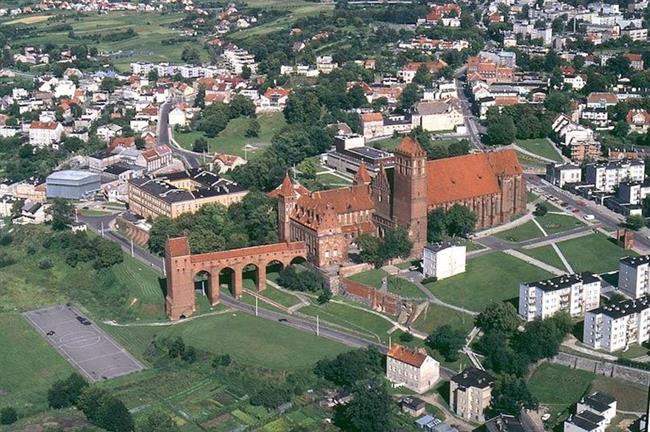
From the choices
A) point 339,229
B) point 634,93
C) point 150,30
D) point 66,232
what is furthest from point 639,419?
point 150,30

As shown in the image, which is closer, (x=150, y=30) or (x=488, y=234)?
(x=488, y=234)

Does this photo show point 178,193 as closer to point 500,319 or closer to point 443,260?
point 443,260

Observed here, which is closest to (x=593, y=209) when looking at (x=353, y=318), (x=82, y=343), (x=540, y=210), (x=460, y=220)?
(x=540, y=210)

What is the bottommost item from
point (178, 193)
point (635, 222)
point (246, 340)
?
point (246, 340)

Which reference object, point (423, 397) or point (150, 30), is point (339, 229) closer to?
point (423, 397)

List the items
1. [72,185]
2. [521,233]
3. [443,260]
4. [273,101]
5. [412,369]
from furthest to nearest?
[273,101], [72,185], [521,233], [443,260], [412,369]

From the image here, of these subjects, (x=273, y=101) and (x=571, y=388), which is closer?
(x=571, y=388)

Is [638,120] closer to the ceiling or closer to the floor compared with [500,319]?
closer to the ceiling
